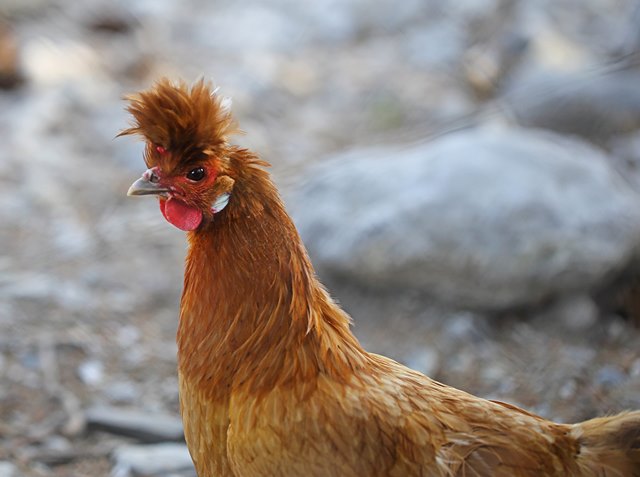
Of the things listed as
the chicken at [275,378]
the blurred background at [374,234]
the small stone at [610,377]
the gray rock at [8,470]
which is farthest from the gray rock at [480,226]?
the gray rock at [8,470]

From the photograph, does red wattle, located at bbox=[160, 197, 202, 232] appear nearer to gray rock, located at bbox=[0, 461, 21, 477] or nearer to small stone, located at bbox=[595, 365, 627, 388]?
gray rock, located at bbox=[0, 461, 21, 477]

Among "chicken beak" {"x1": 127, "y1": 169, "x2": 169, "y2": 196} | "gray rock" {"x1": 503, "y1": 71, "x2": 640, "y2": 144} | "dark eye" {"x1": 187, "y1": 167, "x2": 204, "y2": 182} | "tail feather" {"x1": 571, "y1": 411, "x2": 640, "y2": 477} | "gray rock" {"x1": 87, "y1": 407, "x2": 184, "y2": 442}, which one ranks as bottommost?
"tail feather" {"x1": 571, "y1": 411, "x2": 640, "y2": 477}

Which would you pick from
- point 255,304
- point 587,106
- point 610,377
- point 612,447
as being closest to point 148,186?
point 255,304

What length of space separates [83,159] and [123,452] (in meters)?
3.31

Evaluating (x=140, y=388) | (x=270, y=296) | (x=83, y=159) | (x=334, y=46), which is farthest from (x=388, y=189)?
(x=334, y=46)

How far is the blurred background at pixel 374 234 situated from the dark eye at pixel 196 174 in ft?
5.30

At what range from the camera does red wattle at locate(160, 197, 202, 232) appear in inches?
101

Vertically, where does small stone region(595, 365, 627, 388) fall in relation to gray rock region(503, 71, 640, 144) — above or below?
below

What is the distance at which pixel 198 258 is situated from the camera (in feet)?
8.78

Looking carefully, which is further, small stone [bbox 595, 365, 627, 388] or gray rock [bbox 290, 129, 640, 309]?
gray rock [bbox 290, 129, 640, 309]

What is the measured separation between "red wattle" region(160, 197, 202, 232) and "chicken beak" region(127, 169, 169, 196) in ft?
0.14

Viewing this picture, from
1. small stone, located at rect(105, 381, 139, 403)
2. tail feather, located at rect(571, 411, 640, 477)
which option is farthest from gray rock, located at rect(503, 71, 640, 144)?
tail feather, located at rect(571, 411, 640, 477)

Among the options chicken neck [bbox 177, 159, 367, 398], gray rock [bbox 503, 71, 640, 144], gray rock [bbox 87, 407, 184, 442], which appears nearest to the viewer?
chicken neck [bbox 177, 159, 367, 398]

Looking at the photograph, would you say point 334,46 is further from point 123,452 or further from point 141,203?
point 123,452
